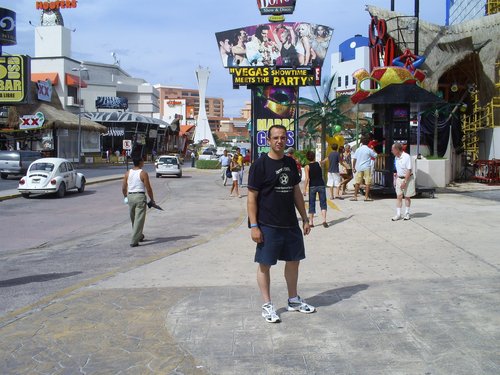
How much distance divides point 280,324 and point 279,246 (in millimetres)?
703

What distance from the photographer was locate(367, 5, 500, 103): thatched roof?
970 inches

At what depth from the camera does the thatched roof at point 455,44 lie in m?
24.6

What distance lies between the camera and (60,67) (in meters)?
59.4

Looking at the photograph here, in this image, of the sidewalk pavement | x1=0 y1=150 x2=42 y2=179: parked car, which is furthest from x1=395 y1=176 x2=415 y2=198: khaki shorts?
x1=0 y1=150 x2=42 y2=179: parked car

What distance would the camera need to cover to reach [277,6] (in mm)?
27109

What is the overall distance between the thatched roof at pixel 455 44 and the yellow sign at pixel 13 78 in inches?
962

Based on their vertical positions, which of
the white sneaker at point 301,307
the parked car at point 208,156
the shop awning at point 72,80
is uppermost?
the shop awning at point 72,80

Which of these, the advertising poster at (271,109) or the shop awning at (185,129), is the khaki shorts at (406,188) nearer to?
the advertising poster at (271,109)

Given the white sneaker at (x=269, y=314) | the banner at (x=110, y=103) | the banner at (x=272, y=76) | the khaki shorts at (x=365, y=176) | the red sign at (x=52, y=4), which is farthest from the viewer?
the banner at (x=110, y=103)

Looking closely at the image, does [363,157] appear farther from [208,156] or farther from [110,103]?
[110,103]

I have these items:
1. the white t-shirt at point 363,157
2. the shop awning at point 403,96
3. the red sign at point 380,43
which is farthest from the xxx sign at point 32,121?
the white t-shirt at point 363,157

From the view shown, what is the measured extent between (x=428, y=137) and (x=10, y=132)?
98.0ft

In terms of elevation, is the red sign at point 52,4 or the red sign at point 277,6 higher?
the red sign at point 52,4

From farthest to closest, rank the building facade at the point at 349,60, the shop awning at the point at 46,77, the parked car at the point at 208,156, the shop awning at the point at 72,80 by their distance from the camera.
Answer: the building facade at the point at 349,60, the shop awning at the point at 72,80, the shop awning at the point at 46,77, the parked car at the point at 208,156
